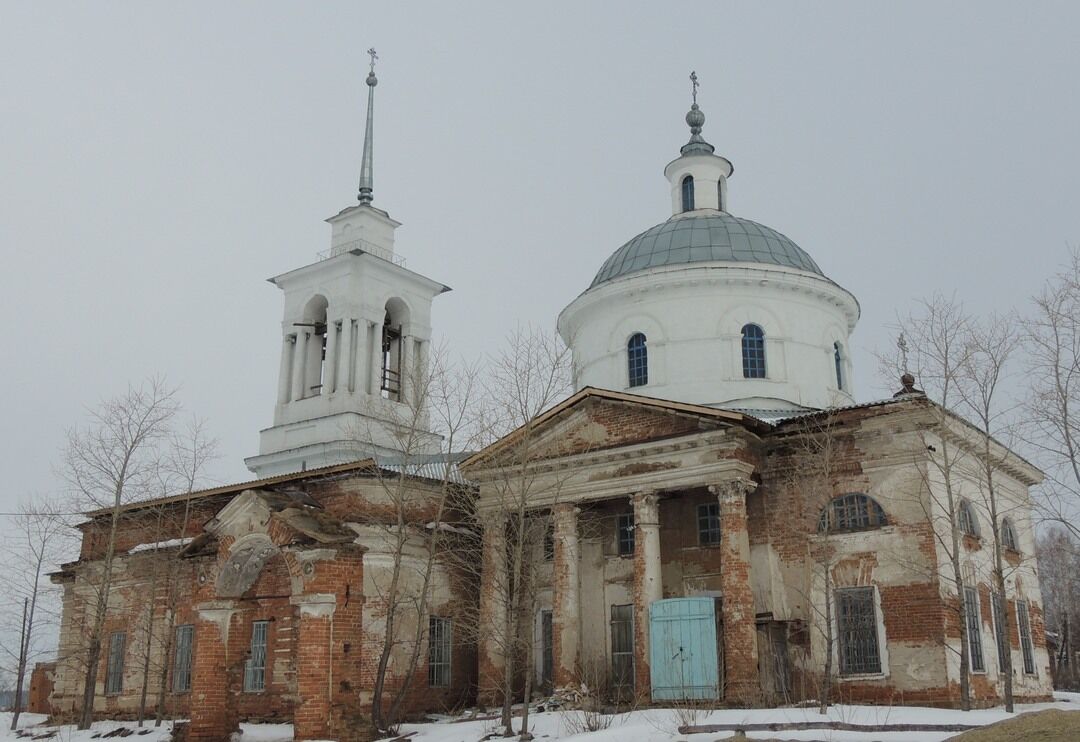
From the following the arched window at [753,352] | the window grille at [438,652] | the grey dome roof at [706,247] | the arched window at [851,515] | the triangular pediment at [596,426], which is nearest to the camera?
the arched window at [851,515]

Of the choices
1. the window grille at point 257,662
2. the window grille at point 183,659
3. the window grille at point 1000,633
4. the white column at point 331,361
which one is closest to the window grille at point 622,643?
the window grille at point 1000,633

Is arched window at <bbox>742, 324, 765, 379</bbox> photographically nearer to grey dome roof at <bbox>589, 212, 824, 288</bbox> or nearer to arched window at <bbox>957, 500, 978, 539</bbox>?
grey dome roof at <bbox>589, 212, 824, 288</bbox>

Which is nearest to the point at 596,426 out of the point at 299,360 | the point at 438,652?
the point at 438,652

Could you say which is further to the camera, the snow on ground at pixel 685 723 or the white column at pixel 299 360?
the white column at pixel 299 360

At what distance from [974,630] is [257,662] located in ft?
44.5

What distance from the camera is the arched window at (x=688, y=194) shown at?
26812 millimetres

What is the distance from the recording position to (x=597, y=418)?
65.0 ft

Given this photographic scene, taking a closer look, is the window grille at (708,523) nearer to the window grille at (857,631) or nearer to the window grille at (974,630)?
the window grille at (857,631)

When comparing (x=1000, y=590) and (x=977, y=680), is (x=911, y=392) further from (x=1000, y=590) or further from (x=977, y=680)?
(x=977, y=680)

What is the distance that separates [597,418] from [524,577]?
3306 mm

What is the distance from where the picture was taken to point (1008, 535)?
69.6 ft

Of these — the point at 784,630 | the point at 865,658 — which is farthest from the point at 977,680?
the point at 784,630

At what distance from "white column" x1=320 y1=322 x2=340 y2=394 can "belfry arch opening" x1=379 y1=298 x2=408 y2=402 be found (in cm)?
166

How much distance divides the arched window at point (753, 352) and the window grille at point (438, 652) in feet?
27.7
